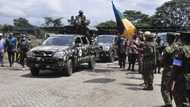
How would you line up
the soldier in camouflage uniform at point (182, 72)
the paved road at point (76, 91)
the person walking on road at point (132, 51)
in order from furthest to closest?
the person walking on road at point (132, 51)
the paved road at point (76, 91)
the soldier in camouflage uniform at point (182, 72)

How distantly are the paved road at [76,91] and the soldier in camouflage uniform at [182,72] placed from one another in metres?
3.63

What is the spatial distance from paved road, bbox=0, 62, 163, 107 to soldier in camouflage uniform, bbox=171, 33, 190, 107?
363cm

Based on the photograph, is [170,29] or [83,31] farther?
[170,29]

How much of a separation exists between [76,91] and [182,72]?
6724mm

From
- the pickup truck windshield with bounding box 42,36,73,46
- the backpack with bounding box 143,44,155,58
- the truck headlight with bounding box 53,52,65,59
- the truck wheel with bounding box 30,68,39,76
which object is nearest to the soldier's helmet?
the backpack with bounding box 143,44,155,58

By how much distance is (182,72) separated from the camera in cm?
927

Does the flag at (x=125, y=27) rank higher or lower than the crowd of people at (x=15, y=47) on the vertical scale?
higher

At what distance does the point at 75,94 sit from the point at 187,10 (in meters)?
97.7

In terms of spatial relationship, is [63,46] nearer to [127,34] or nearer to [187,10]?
[127,34]

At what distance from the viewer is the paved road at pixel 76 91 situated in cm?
1315

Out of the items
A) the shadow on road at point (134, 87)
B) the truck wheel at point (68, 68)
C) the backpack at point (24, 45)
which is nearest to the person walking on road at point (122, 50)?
the backpack at point (24, 45)

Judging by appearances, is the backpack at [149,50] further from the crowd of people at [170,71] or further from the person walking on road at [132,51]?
the person walking on road at [132,51]

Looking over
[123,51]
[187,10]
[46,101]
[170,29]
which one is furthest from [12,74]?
[187,10]

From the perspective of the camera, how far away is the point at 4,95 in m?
14.2
